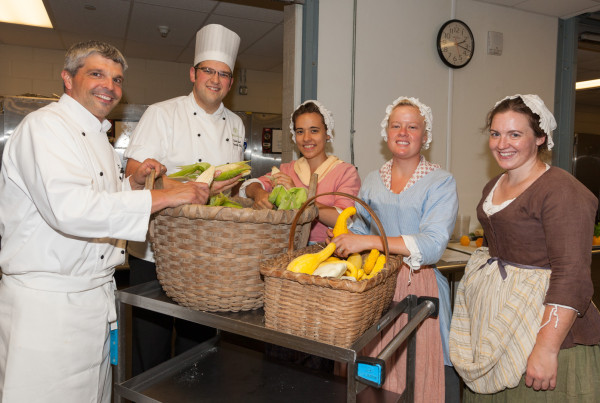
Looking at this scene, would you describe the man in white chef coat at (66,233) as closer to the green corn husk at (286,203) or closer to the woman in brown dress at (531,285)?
the green corn husk at (286,203)

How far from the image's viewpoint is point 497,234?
1.52m

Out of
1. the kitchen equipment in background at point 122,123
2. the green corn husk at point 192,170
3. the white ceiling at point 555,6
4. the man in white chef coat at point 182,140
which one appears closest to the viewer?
the green corn husk at point 192,170

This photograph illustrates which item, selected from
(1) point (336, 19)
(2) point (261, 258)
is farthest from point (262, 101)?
(2) point (261, 258)

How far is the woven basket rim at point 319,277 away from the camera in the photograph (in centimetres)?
98

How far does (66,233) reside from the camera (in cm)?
129

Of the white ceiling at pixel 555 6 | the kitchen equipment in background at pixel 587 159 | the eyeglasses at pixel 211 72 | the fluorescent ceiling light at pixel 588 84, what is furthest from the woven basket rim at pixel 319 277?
the fluorescent ceiling light at pixel 588 84

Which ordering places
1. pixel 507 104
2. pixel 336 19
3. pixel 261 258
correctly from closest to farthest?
pixel 261 258
pixel 507 104
pixel 336 19

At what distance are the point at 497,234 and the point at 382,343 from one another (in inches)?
22.0

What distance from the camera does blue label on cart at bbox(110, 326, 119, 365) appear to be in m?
1.44

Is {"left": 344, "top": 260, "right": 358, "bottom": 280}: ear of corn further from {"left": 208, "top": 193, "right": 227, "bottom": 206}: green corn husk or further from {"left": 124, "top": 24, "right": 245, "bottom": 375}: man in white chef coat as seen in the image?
{"left": 124, "top": 24, "right": 245, "bottom": 375}: man in white chef coat

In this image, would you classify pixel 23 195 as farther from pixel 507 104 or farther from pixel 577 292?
pixel 577 292

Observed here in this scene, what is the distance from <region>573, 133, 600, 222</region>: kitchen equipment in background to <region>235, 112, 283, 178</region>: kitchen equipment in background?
13.5 ft

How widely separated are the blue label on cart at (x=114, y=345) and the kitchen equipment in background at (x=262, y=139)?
3863 millimetres

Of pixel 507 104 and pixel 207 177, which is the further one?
pixel 507 104
